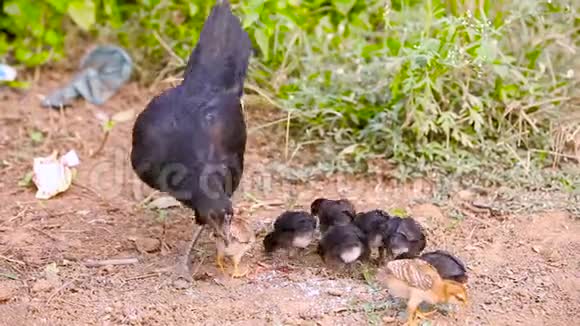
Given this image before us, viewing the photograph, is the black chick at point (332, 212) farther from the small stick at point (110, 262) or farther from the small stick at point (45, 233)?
the small stick at point (45, 233)

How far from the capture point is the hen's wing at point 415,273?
154 inches

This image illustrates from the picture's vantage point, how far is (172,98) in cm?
468

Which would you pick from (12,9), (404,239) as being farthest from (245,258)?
(12,9)

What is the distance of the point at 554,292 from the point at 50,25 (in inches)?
167

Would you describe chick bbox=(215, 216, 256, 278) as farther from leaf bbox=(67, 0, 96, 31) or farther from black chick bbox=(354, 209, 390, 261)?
leaf bbox=(67, 0, 96, 31)

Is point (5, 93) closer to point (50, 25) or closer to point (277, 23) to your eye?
point (50, 25)

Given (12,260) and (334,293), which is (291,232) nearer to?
(334,293)

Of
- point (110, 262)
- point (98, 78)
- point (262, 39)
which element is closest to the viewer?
point (110, 262)

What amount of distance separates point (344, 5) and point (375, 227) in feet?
6.20

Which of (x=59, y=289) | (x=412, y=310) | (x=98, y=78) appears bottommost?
(x=59, y=289)

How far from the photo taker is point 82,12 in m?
6.43

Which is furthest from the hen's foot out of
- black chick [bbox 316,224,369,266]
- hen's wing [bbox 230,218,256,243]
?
black chick [bbox 316,224,369,266]

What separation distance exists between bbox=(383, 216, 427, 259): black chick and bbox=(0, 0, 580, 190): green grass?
1.02 meters

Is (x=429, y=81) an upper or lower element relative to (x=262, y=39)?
lower
